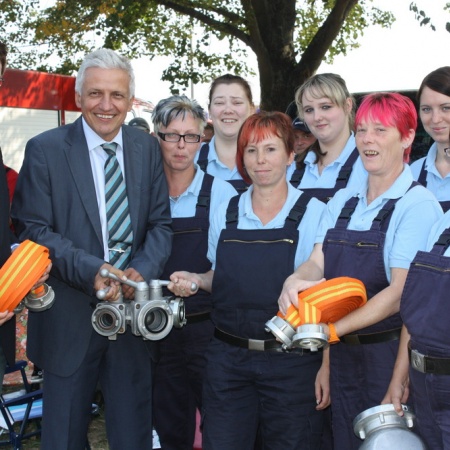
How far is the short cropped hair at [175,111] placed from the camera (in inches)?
151

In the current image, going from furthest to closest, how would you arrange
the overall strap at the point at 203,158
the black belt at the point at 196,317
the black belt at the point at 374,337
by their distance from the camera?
1. the overall strap at the point at 203,158
2. the black belt at the point at 196,317
3. the black belt at the point at 374,337

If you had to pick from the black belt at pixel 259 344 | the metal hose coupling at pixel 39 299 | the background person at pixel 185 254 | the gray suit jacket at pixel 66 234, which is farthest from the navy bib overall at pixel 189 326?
the metal hose coupling at pixel 39 299

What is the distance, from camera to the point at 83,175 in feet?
10.7

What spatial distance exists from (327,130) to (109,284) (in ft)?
5.09

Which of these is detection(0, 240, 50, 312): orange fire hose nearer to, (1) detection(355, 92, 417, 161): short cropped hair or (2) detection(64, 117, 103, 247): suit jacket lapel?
(2) detection(64, 117, 103, 247): suit jacket lapel

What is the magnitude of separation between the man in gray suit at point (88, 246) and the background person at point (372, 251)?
2.79ft

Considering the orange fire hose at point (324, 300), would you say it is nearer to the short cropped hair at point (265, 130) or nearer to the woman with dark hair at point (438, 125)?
the short cropped hair at point (265, 130)

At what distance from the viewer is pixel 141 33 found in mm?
14906

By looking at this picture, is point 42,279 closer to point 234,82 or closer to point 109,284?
point 109,284

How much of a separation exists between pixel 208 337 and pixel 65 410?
81cm

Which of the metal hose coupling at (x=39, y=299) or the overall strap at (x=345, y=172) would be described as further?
the overall strap at (x=345, y=172)

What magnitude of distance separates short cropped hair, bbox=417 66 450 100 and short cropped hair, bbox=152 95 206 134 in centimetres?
118

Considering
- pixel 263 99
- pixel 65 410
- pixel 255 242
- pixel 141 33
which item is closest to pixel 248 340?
pixel 255 242

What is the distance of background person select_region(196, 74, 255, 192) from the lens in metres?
4.34
